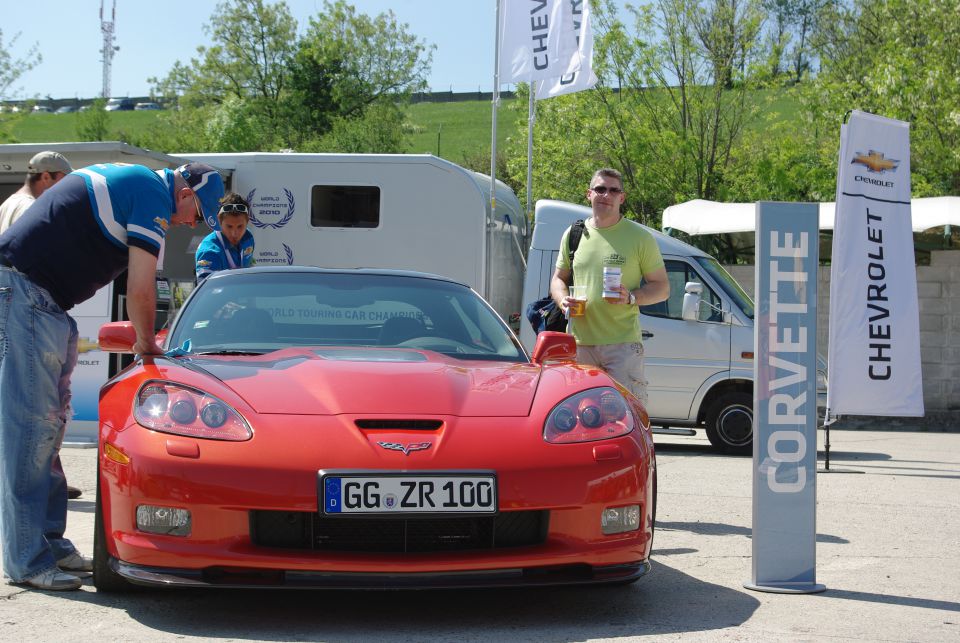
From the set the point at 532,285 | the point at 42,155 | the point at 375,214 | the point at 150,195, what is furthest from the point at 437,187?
the point at 150,195

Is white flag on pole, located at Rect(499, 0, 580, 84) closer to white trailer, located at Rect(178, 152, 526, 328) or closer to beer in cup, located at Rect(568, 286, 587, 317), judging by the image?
white trailer, located at Rect(178, 152, 526, 328)

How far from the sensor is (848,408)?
9.38 m

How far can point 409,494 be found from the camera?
3.56m

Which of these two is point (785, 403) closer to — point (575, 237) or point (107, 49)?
point (575, 237)

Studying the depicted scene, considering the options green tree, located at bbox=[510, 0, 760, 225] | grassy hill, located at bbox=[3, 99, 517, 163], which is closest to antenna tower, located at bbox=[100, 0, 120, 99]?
grassy hill, located at bbox=[3, 99, 517, 163]

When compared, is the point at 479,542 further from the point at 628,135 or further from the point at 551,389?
the point at 628,135

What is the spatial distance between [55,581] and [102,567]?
0.33 meters

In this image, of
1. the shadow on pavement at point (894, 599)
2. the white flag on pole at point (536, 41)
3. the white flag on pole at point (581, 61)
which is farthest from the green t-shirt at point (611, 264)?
the white flag on pole at point (536, 41)

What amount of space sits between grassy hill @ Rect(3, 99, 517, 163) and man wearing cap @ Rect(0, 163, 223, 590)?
160 ft

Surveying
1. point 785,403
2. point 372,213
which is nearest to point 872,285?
point 372,213

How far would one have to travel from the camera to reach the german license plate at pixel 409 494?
3535mm

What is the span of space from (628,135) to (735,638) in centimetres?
1971

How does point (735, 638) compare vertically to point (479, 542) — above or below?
below

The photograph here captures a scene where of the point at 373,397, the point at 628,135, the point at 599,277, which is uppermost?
the point at 628,135
